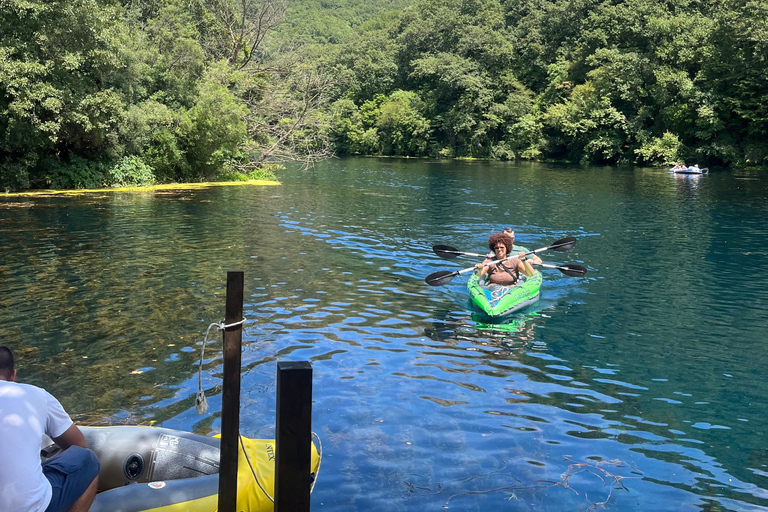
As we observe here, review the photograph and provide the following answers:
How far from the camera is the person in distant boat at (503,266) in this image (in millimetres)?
11297

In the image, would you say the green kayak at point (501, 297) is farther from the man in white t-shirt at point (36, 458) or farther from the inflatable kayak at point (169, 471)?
the man in white t-shirt at point (36, 458)

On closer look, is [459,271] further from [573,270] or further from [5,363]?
[5,363]

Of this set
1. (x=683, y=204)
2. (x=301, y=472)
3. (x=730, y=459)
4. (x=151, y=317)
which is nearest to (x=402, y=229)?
(x=151, y=317)

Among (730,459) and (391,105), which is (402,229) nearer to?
(730,459)

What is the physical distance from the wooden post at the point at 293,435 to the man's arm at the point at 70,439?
1.48 meters

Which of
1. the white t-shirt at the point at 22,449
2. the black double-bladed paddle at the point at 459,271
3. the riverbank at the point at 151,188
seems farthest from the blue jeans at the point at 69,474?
the riverbank at the point at 151,188

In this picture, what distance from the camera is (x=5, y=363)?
3.86 m

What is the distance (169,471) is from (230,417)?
34.8 inches

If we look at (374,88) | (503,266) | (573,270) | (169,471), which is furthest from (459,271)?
(374,88)

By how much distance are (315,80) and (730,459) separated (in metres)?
31.7

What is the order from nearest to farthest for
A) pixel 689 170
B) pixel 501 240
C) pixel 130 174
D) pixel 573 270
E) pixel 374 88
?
pixel 501 240, pixel 573 270, pixel 130 174, pixel 689 170, pixel 374 88

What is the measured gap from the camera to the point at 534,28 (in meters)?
67.2

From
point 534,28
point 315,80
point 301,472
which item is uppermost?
point 534,28

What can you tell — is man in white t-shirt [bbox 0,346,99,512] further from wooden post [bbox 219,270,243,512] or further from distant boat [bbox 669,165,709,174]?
distant boat [bbox 669,165,709,174]
